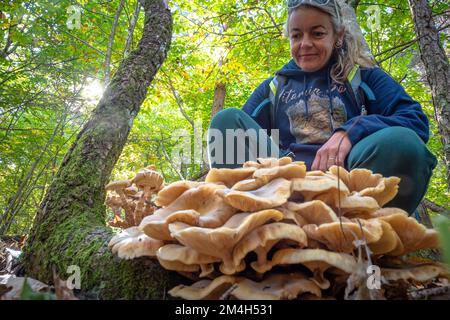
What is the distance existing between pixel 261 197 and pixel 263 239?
0.68 ft

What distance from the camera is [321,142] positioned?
3369 mm

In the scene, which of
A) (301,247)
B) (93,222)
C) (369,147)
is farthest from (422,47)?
(93,222)

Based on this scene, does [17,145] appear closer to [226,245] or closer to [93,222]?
[93,222]

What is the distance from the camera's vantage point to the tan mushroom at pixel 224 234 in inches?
56.2

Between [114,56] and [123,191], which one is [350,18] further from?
[114,56]

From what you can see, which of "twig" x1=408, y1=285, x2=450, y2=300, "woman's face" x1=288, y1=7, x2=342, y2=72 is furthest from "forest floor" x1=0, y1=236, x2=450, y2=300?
"woman's face" x1=288, y1=7, x2=342, y2=72

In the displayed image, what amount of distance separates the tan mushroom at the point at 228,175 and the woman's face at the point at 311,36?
78.5 inches

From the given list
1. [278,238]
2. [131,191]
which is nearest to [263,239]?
[278,238]

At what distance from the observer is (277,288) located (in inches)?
56.6

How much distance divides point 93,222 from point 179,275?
1.02 m

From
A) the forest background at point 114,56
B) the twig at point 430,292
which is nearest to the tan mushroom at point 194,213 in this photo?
the twig at point 430,292

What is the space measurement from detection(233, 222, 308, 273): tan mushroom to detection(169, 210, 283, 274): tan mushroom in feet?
0.12

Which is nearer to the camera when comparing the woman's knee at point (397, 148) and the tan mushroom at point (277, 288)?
the tan mushroom at point (277, 288)

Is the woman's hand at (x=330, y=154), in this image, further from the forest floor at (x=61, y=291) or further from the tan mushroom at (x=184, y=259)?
the tan mushroom at (x=184, y=259)
